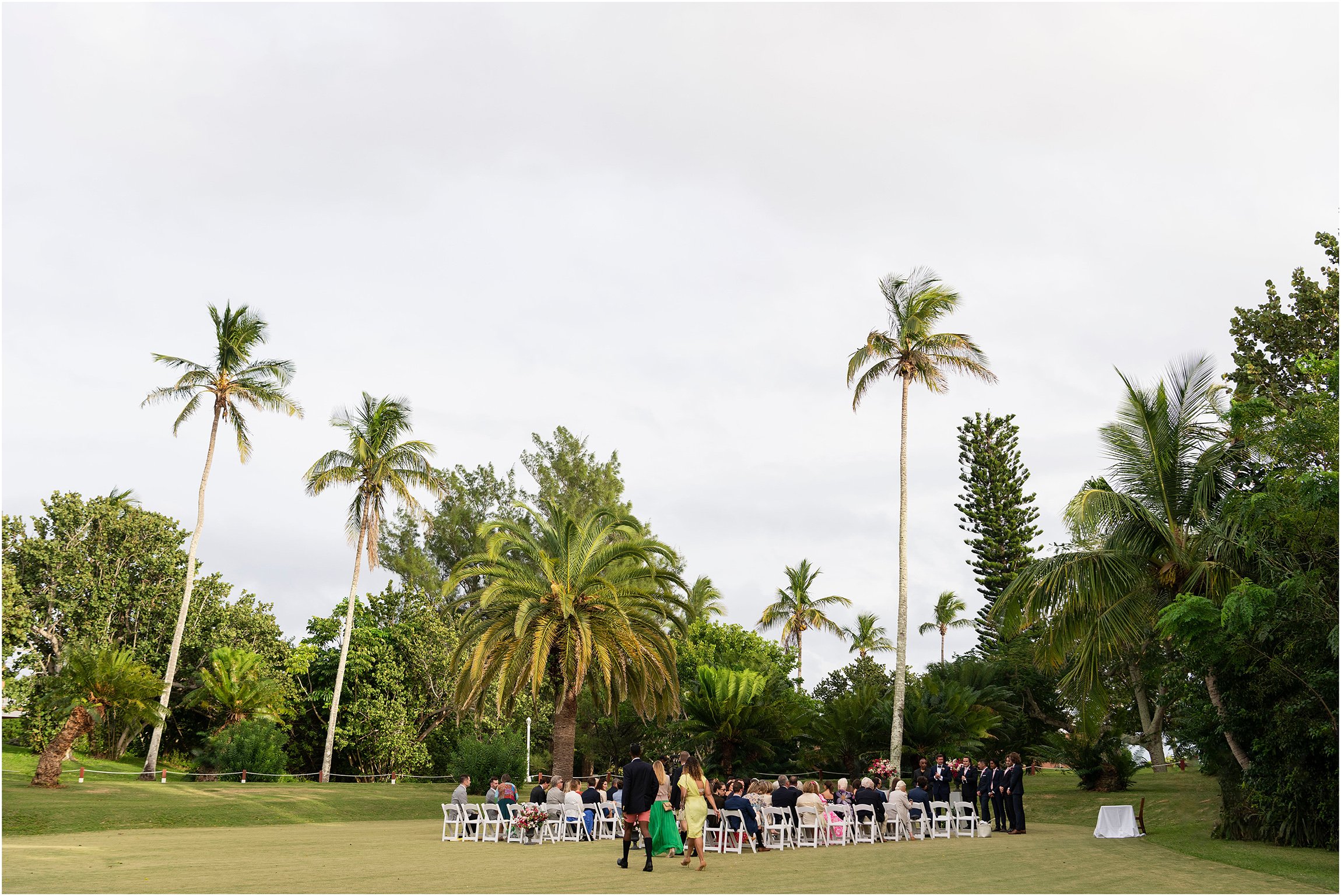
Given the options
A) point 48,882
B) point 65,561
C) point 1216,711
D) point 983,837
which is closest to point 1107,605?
point 1216,711

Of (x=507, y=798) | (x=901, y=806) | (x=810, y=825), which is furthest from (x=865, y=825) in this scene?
(x=507, y=798)

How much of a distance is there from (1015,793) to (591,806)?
298 inches

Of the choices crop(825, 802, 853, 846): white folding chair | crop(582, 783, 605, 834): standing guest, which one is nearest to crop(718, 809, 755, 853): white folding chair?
crop(825, 802, 853, 846): white folding chair

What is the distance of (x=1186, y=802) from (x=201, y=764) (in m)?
26.9

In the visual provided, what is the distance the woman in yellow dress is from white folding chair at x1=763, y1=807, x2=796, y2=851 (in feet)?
8.80

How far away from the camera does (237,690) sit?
1232 inches

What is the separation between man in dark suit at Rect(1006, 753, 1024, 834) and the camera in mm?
18578

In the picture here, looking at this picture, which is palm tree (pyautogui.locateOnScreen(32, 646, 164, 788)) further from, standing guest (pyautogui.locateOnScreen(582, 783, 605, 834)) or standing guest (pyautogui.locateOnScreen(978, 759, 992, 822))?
standing guest (pyautogui.locateOnScreen(978, 759, 992, 822))

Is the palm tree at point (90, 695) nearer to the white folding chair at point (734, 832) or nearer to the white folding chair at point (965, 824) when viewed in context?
the white folding chair at point (734, 832)

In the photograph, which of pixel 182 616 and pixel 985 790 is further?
pixel 182 616

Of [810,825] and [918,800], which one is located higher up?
[918,800]

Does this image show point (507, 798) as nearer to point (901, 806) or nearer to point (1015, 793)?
point (901, 806)

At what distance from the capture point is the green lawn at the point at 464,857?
33.9ft

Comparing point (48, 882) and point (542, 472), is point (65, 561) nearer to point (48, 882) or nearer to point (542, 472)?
point (542, 472)
